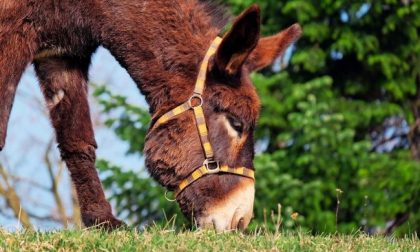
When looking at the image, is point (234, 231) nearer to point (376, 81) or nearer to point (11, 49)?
point (11, 49)

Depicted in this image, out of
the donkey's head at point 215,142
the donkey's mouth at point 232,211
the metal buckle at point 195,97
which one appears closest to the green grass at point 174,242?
the donkey's mouth at point 232,211

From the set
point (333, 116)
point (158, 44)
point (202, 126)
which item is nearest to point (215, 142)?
point (202, 126)

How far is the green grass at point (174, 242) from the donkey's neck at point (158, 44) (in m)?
1.31

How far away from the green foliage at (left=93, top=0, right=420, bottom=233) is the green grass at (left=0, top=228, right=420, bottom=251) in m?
6.96

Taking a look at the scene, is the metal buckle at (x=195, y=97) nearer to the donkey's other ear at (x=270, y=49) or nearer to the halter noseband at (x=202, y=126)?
the halter noseband at (x=202, y=126)

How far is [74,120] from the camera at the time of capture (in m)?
7.49

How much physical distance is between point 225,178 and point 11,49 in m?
1.70

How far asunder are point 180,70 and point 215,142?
0.58 meters

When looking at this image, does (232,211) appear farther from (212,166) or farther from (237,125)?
(237,125)

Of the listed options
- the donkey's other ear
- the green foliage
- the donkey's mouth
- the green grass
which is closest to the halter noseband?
the donkey's mouth

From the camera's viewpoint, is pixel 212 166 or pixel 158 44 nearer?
pixel 212 166

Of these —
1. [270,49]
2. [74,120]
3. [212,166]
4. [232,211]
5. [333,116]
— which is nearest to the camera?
[232,211]

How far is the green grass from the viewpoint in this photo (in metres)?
5.23

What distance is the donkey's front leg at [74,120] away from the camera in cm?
734
